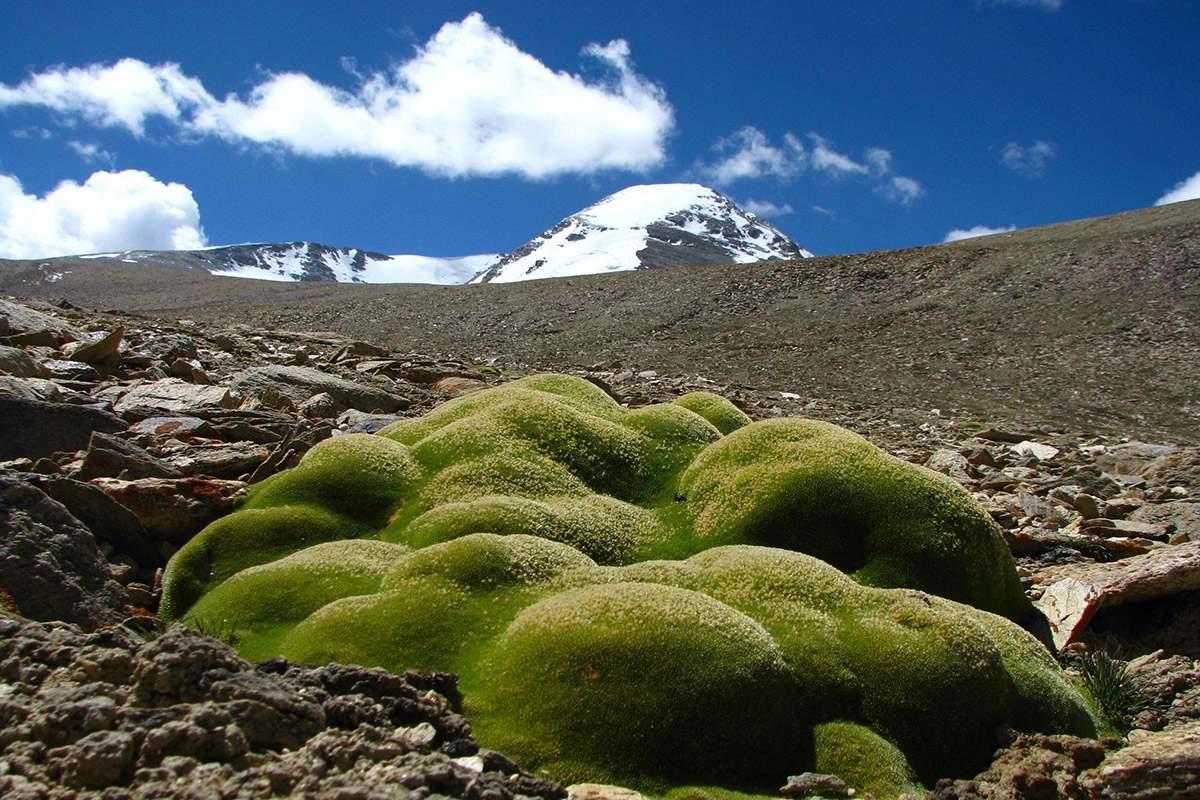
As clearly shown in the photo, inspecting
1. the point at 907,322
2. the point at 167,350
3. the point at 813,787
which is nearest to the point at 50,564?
the point at 813,787

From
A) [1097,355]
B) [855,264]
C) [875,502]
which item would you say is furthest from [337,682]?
[855,264]

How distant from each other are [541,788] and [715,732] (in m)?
1.84

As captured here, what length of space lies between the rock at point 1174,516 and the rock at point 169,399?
1917 cm

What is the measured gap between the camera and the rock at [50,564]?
7.86 metres

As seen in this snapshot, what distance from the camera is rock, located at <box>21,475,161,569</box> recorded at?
9.96m

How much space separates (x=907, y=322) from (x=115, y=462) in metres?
43.3

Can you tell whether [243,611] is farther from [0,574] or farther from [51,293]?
[51,293]

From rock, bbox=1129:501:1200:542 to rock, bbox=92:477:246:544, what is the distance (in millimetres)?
16462

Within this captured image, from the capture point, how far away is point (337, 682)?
632 centimetres

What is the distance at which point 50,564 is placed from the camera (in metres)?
8.12

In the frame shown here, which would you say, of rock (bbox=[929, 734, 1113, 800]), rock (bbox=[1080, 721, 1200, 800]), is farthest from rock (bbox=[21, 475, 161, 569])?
rock (bbox=[1080, 721, 1200, 800])

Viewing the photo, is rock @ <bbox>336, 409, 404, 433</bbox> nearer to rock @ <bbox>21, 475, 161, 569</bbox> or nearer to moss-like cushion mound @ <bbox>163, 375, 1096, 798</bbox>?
moss-like cushion mound @ <bbox>163, 375, 1096, 798</bbox>

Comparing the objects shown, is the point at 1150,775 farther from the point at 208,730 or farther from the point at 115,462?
the point at 115,462

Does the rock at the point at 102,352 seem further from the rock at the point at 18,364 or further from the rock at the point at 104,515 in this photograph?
the rock at the point at 104,515
